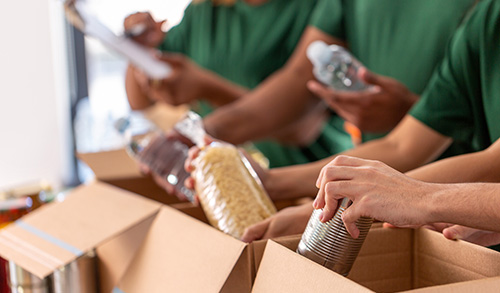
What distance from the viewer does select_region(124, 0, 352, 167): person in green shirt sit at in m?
2.17

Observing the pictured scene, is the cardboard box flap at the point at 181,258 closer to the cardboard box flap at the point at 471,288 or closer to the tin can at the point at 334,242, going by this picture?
the tin can at the point at 334,242

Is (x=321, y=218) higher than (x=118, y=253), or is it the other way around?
(x=321, y=218)

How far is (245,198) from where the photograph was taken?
1.01 m

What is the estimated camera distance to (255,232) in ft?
3.05

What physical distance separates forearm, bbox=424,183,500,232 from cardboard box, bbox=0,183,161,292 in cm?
51

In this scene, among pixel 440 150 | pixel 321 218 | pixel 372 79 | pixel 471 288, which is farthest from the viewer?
pixel 372 79

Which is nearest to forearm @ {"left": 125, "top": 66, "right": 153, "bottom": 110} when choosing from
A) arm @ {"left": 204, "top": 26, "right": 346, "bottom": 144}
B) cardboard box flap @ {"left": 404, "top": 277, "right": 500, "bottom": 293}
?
arm @ {"left": 204, "top": 26, "right": 346, "bottom": 144}

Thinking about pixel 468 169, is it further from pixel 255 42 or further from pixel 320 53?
pixel 255 42

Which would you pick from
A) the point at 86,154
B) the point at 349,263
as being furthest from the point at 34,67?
the point at 349,263

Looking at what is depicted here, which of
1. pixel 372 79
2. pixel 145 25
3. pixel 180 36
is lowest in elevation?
pixel 180 36

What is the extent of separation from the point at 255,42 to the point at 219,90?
8.7 inches

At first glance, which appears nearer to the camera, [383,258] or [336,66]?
[383,258]

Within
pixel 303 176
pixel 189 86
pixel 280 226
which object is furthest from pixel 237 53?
pixel 280 226

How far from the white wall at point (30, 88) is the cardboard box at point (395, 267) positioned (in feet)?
13.1
